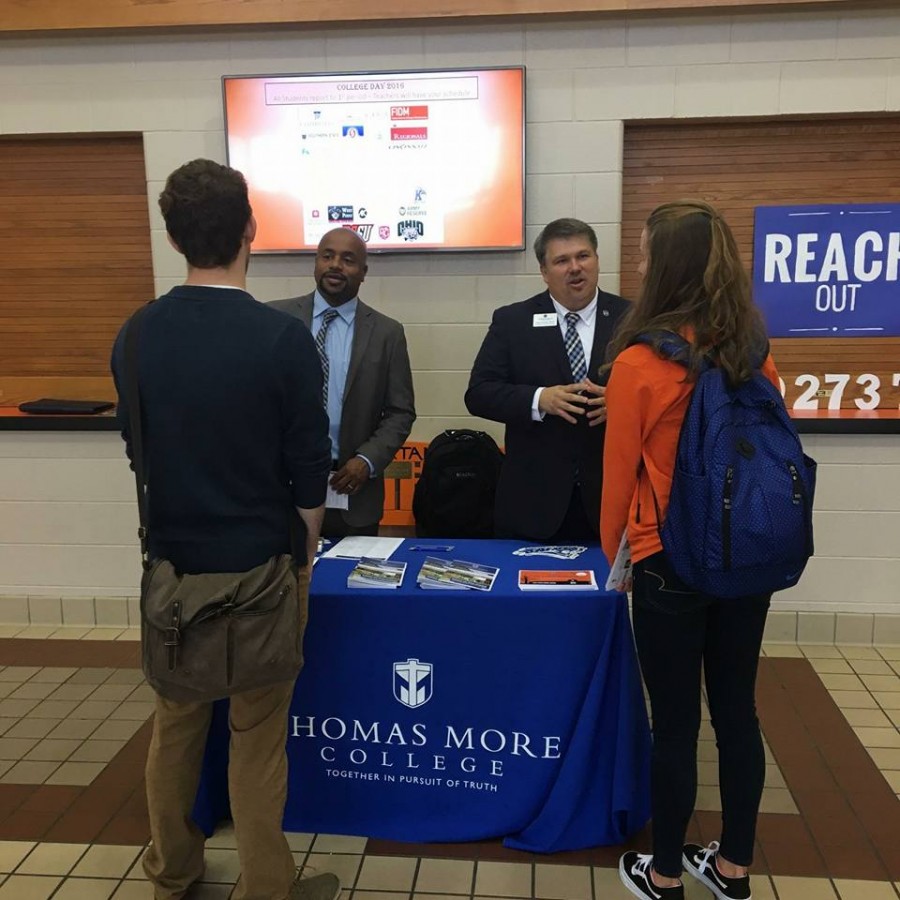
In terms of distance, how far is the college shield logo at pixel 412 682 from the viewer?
1.96 metres

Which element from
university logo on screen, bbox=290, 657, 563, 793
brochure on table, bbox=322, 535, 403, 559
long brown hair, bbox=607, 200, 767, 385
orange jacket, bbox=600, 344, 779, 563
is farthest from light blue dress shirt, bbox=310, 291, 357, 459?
long brown hair, bbox=607, 200, 767, 385

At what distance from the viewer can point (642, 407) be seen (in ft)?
5.18

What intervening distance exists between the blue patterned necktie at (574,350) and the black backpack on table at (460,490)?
0.60 metres

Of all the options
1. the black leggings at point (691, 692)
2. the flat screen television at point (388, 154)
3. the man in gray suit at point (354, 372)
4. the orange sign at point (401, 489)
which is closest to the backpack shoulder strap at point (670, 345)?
the black leggings at point (691, 692)

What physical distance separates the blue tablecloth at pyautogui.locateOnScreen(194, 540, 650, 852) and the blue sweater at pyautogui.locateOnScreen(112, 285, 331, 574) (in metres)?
0.44

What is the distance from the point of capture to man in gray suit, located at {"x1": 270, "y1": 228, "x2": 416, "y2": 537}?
257 centimetres

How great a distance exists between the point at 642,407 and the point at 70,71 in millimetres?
3073

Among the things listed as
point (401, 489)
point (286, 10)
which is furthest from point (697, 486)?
point (286, 10)

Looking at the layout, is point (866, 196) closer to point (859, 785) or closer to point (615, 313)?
point (615, 313)

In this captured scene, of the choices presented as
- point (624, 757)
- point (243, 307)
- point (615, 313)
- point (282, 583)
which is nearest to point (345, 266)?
point (615, 313)

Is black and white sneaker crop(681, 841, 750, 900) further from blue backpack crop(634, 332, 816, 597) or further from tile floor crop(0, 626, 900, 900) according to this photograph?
blue backpack crop(634, 332, 816, 597)

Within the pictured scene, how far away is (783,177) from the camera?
3.32 metres

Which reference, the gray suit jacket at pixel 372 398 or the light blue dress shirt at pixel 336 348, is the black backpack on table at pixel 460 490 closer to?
the gray suit jacket at pixel 372 398

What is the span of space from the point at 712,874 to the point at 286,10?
3.28 m
